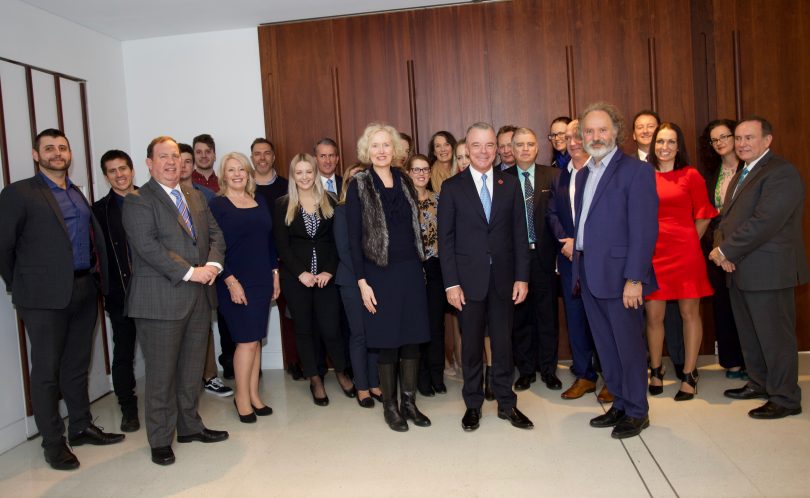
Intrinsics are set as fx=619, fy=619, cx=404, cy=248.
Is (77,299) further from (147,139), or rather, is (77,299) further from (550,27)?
(550,27)

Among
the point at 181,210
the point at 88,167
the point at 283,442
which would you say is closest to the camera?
the point at 181,210

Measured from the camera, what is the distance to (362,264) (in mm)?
3945

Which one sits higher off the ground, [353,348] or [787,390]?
[353,348]

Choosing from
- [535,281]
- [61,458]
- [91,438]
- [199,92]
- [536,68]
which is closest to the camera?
[61,458]

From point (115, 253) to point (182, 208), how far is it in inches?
37.6

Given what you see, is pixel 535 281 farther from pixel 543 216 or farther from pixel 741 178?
pixel 741 178

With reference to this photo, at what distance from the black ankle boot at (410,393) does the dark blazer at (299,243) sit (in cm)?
93

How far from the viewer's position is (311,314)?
4.64 m

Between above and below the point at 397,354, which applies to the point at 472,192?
above

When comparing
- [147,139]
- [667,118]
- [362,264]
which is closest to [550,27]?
[667,118]

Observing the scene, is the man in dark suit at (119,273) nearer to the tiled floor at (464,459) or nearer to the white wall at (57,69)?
the tiled floor at (464,459)

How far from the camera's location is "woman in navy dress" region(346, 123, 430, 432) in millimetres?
3918

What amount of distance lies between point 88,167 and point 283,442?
300 centimetres

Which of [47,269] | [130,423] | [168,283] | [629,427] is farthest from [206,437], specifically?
[629,427]
